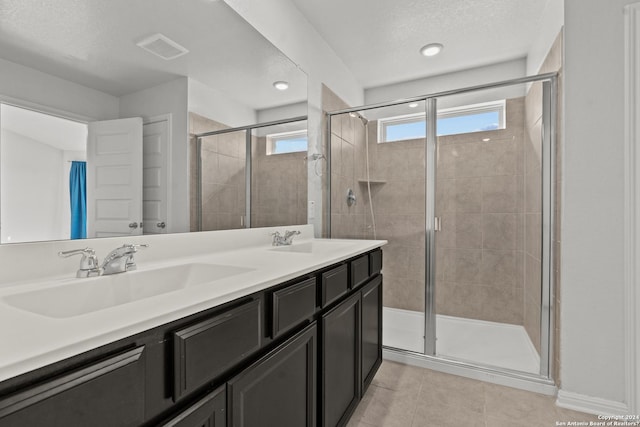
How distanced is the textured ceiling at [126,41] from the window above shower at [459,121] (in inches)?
53.2

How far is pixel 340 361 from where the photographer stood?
134 centimetres

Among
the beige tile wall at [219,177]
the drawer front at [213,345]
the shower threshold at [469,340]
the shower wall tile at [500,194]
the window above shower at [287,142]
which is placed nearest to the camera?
the drawer front at [213,345]

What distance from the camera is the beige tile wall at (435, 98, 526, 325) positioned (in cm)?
241

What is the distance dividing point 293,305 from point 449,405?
1358 millimetres

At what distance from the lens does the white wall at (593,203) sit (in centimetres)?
164

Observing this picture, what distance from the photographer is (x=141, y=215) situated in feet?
3.92

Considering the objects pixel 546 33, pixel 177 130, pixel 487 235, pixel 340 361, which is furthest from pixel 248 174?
pixel 546 33

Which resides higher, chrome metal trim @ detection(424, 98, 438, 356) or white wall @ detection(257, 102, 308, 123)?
white wall @ detection(257, 102, 308, 123)

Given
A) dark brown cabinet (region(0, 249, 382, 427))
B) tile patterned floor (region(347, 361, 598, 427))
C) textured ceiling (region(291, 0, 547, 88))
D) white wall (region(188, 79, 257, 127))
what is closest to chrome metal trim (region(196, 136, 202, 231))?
white wall (region(188, 79, 257, 127))

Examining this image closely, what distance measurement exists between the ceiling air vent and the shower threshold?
230 centimetres

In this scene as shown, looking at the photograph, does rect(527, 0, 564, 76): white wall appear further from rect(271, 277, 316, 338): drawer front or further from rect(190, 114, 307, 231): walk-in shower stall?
rect(271, 277, 316, 338): drawer front

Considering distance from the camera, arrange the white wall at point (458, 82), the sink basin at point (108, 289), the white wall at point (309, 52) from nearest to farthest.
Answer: the sink basin at point (108, 289)
the white wall at point (309, 52)
the white wall at point (458, 82)

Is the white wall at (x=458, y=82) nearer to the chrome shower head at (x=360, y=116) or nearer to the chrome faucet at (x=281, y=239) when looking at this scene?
the chrome shower head at (x=360, y=116)

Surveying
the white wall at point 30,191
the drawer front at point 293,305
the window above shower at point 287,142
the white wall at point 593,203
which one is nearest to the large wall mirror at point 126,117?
the white wall at point 30,191
